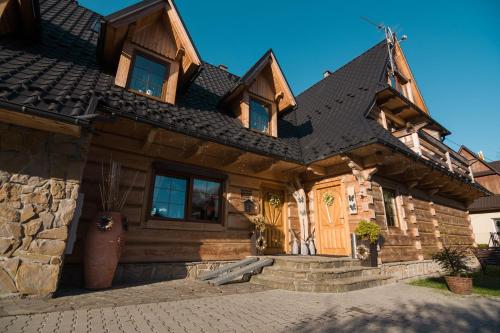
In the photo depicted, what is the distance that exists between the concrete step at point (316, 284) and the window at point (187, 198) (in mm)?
2167

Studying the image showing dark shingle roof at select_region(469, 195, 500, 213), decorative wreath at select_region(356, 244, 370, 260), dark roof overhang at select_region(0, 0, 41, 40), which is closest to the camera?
dark roof overhang at select_region(0, 0, 41, 40)

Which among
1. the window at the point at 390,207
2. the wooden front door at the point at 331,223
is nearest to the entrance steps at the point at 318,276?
the wooden front door at the point at 331,223

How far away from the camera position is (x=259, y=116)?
29.1 ft

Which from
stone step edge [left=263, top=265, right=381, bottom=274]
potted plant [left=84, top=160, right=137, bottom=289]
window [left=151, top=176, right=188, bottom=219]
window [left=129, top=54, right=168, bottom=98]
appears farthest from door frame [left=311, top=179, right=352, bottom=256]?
potted plant [left=84, top=160, right=137, bottom=289]

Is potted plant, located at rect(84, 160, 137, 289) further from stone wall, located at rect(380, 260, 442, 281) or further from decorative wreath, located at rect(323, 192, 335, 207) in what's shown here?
stone wall, located at rect(380, 260, 442, 281)

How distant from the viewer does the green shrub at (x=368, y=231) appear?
667 cm

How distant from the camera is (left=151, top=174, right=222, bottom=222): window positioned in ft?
20.9

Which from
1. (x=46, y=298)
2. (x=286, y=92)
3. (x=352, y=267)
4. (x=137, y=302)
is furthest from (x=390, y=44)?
(x=46, y=298)

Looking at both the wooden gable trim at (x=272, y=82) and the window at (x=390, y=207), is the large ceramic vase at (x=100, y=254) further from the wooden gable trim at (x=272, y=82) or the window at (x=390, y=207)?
the window at (x=390, y=207)

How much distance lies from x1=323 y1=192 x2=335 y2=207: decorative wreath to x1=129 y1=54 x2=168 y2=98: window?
598cm

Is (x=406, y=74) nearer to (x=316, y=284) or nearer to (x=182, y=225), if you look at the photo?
(x=316, y=284)

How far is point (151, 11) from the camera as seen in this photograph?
6484mm

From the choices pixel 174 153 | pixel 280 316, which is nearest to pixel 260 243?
pixel 174 153

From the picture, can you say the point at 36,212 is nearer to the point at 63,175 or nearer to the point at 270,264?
the point at 63,175
